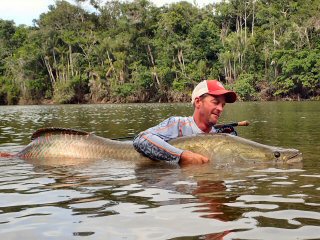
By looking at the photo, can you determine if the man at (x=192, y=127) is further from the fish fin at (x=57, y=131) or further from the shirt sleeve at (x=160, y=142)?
the fish fin at (x=57, y=131)

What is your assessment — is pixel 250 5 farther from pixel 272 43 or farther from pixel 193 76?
pixel 193 76

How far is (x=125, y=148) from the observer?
27.0 feet

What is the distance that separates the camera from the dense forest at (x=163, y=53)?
66062 millimetres

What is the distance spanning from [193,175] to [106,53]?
73.9m

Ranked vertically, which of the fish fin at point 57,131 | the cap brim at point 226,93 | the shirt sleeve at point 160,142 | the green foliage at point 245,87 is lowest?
the shirt sleeve at point 160,142

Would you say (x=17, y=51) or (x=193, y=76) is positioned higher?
(x=17, y=51)

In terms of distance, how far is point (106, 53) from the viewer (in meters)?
78.8

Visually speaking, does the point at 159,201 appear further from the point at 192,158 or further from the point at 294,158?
the point at 294,158

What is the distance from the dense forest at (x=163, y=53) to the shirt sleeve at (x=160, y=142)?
187ft

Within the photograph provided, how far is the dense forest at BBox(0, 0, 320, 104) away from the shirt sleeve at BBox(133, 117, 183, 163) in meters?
56.9

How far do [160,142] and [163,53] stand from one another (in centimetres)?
6962

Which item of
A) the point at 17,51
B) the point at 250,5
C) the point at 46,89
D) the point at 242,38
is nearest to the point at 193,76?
the point at 242,38

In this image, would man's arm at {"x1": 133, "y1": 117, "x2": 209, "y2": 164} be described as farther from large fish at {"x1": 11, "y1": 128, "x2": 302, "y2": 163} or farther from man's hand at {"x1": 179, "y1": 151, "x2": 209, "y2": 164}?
large fish at {"x1": 11, "y1": 128, "x2": 302, "y2": 163}

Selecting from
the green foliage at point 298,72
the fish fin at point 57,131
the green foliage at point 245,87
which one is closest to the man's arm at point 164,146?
the fish fin at point 57,131
